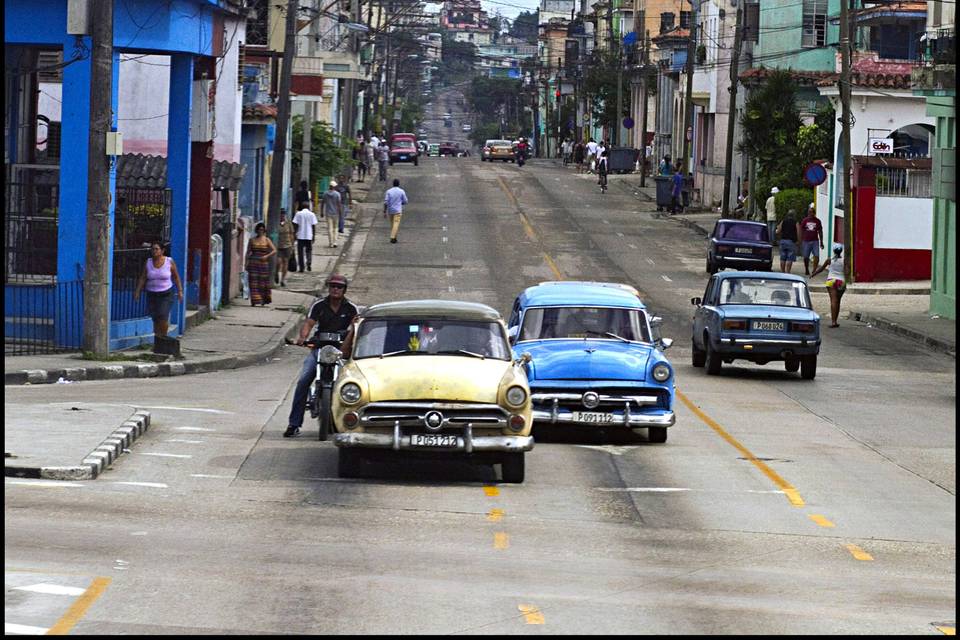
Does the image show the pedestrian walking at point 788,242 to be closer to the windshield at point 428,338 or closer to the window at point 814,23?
the window at point 814,23

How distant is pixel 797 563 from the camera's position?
12.7 m

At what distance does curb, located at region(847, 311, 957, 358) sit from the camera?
34.2m

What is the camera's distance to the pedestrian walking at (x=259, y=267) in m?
37.5

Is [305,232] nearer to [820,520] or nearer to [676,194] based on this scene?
[676,194]

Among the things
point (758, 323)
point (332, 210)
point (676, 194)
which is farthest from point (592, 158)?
point (758, 323)

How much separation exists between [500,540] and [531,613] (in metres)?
A: 2.76

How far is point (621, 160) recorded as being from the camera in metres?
96.0

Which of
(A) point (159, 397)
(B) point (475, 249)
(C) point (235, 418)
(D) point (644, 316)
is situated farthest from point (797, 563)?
(B) point (475, 249)

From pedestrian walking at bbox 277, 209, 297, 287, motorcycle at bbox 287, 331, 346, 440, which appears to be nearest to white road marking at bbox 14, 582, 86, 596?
motorcycle at bbox 287, 331, 346, 440

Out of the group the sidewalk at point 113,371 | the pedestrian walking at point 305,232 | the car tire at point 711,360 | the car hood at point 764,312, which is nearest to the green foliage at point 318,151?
the sidewalk at point 113,371

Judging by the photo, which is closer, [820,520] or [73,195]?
[820,520]

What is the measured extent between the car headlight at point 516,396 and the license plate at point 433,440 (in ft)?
2.00

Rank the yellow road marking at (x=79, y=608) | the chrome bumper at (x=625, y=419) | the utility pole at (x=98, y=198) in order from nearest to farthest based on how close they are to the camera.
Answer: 1. the yellow road marking at (x=79, y=608)
2. the chrome bumper at (x=625, y=419)
3. the utility pole at (x=98, y=198)

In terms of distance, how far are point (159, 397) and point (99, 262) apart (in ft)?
12.2
